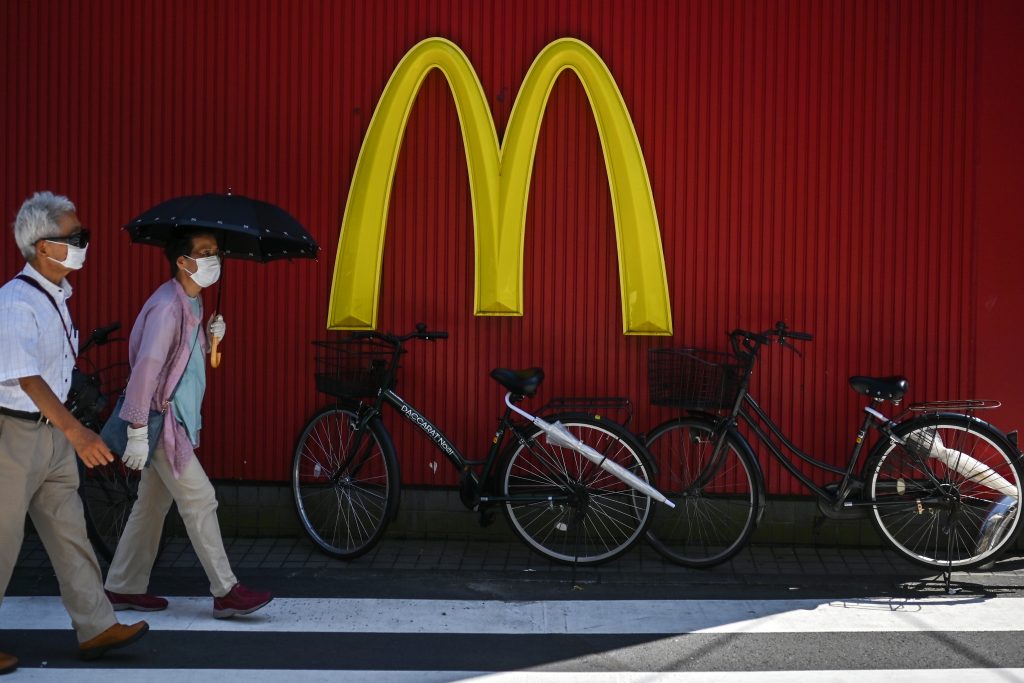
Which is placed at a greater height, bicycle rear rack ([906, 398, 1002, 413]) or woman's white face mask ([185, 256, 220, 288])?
woman's white face mask ([185, 256, 220, 288])

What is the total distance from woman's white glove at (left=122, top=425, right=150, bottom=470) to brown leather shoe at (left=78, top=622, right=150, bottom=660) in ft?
2.76

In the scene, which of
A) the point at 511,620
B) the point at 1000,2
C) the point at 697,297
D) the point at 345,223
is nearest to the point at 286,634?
the point at 511,620

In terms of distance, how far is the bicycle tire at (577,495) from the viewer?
7102 millimetres

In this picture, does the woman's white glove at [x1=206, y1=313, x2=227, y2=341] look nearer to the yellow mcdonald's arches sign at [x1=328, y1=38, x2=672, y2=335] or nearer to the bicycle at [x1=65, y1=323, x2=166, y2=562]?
the bicycle at [x1=65, y1=323, x2=166, y2=562]

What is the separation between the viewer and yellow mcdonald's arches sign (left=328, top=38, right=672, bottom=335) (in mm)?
7559

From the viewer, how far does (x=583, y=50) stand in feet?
24.8

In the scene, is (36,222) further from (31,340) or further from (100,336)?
(100,336)

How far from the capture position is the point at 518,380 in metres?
7.08

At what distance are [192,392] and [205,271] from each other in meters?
0.66

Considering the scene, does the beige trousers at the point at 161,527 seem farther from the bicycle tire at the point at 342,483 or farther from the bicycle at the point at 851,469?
the bicycle at the point at 851,469

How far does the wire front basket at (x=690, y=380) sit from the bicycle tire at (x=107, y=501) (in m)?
3.31

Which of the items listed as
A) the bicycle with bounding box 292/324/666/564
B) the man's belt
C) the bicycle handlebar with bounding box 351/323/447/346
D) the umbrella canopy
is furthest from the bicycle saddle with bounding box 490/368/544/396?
the man's belt

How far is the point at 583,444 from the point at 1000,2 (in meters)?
4.02

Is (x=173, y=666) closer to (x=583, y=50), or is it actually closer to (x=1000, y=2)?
(x=583, y=50)
